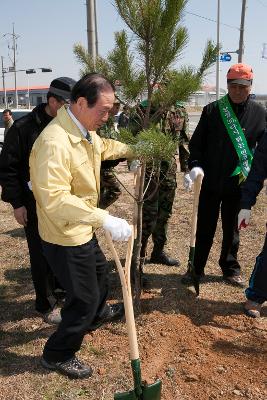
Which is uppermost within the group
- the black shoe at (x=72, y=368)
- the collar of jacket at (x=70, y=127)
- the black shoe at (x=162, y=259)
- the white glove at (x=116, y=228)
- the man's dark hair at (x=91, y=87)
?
the man's dark hair at (x=91, y=87)

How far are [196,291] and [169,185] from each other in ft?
3.14

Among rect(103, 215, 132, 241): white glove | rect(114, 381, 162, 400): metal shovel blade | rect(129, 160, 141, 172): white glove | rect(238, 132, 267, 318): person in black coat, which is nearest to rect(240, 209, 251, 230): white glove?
rect(238, 132, 267, 318): person in black coat

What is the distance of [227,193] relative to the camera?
333cm

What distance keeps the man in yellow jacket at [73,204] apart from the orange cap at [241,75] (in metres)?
1.21

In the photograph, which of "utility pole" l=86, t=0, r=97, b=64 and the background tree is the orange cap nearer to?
the background tree

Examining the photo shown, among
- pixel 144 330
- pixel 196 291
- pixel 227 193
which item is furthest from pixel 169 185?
pixel 144 330

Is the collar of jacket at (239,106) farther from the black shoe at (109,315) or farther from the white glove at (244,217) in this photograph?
the black shoe at (109,315)

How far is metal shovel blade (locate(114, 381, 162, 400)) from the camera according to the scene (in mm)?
1953

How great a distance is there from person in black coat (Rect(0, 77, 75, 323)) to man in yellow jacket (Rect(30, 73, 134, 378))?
1.53ft

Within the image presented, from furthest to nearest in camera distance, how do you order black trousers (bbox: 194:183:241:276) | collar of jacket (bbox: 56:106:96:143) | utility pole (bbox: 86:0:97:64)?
utility pole (bbox: 86:0:97:64) < black trousers (bbox: 194:183:241:276) < collar of jacket (bbox: 56:106:96:143)

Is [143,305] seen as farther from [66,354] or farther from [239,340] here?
[66,354]

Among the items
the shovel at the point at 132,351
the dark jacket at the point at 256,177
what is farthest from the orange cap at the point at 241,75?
the shovel at the point at 132,351

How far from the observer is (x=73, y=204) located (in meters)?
1.90

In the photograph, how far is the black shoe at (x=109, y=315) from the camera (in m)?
2.79
